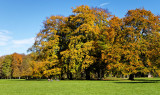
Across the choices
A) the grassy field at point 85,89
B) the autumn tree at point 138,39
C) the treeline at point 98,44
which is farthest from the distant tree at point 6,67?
the grassy field at point 85,89

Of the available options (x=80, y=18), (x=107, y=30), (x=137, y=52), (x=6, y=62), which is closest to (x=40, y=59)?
(x=80, y=18)

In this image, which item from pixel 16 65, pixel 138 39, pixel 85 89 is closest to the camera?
pixel 85 89

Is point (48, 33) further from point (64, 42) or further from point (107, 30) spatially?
point (107, 30)

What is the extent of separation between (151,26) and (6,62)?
72.3 metres

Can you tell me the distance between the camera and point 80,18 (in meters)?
45.1

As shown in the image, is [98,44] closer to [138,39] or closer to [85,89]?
[138,39]

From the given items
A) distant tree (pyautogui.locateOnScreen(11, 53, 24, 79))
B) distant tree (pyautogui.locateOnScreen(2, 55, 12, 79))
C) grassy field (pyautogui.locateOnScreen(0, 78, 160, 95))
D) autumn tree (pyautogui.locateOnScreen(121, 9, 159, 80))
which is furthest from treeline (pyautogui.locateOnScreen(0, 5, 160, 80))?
distant tree (pyautogui.locateOnScreen(2, 55, 12, 79))

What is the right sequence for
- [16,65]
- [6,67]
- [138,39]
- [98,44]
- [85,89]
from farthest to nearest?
1. [16,65]
2. [6,67]
3. [98,44]
4. [138,39]
5. [85,89]

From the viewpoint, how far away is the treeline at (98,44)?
36656 mm

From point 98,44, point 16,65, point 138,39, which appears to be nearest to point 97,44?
point 98,44

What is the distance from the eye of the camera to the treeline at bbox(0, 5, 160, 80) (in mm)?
36656

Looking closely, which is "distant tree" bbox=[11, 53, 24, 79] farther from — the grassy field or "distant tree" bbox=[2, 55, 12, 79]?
the grassy field

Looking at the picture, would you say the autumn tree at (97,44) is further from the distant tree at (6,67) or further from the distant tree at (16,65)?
the distant tree at (6,67)

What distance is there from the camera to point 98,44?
144 ft
